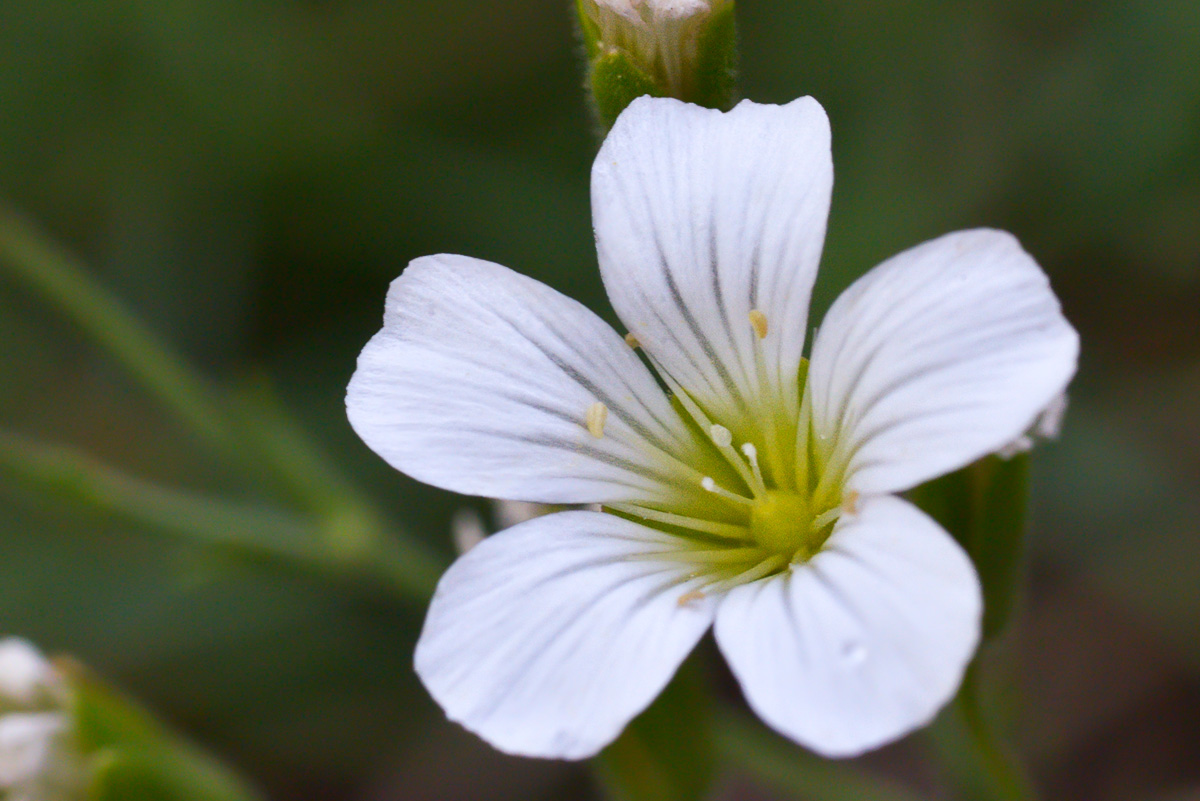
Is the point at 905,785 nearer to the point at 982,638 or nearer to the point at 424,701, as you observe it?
the point at 424,701

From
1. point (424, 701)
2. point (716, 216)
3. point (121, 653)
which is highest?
point (716, 216)

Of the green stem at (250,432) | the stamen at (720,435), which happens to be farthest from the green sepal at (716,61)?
the green stem at (250,432)

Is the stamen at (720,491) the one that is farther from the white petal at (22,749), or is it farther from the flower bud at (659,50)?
the white petal at (22,749)

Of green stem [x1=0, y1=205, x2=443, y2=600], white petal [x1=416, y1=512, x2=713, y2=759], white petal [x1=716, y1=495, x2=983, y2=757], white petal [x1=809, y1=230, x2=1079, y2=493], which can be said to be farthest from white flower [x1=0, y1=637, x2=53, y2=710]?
white petal [x1=809, y1=230, x2=1079, y2=493]

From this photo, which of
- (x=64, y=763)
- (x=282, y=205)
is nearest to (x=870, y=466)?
(x=64, y=763)

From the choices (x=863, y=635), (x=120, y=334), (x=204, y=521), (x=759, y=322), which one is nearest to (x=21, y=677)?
(x=204, y=521)

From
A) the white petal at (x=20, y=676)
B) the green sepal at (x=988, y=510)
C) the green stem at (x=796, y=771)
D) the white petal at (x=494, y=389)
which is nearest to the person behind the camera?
the white petal at (x=494, y=389)

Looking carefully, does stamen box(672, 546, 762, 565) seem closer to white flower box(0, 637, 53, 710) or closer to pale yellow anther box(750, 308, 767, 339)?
pale yellow anther box(750, 308, 767, 339)
